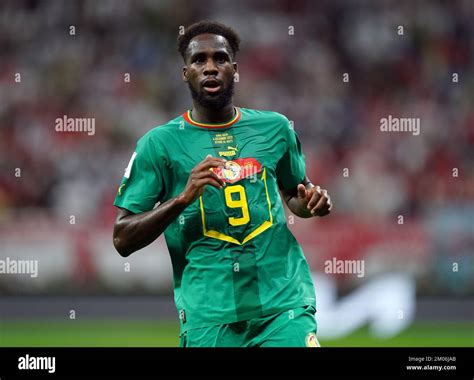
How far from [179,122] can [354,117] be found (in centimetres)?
852

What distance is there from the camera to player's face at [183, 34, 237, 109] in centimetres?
495

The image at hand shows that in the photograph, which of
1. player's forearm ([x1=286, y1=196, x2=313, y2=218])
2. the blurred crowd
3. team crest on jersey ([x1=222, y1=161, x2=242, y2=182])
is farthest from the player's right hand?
the blurred crowd

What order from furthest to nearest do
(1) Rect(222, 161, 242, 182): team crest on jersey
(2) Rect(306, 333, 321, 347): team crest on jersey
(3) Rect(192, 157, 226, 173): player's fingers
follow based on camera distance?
(1) Rect(222, 161, 242, 182): team crest on jersey → (2) Rect(306, 333, 321, 347): team crest on jersey → (3) Rect(192, 157, 226, 173): player's fingers

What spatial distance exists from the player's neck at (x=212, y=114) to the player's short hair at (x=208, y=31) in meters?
0.33

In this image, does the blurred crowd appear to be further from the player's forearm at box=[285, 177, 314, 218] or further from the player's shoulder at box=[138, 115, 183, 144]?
the player's shoulder at box=[138, 115, 183, 144]

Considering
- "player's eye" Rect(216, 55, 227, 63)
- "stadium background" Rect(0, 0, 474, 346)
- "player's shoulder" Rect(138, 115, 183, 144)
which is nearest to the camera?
"player's shoulder" Rect(138, 115, 183, 144)

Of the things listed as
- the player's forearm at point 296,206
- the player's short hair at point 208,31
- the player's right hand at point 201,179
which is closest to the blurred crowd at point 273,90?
the player's forearm at point 296,206

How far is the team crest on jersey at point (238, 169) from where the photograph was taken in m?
4.79

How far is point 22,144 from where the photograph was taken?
506 inches

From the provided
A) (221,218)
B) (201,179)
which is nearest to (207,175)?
(201,179)

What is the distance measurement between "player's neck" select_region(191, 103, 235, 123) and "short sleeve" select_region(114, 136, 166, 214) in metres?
0.33
